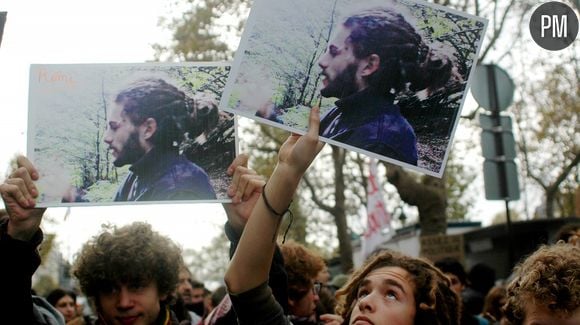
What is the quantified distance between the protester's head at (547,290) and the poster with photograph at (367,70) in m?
0.53

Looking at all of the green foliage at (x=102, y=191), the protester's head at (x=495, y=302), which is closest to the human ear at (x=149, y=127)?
the green foliage at (x=102, y=191)

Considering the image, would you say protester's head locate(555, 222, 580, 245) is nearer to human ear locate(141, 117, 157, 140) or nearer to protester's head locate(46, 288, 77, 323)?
human ear locate(141, 117, 157, 140)

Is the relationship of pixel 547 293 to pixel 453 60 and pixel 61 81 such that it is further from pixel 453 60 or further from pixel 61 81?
pixel 61 81

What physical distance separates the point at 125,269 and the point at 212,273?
88.5 metres

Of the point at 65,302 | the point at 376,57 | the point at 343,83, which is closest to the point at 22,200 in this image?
the point at 343,83

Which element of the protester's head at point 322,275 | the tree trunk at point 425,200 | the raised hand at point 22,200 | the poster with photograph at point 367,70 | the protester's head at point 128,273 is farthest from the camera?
the tree trunk at point 425,200

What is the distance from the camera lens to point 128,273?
10.1 ft

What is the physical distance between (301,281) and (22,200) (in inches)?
75.1

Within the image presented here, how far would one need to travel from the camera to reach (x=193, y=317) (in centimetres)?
688

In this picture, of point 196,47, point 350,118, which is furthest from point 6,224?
point 196,47

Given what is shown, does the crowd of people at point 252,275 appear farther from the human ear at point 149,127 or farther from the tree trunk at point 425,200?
the tree trunk at point 425,200

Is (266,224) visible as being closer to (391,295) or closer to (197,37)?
(391,295)

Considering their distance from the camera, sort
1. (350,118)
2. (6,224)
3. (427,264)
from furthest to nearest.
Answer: (427,264) < (6,224) < (350,118)

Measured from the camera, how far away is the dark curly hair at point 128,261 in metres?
3.09
